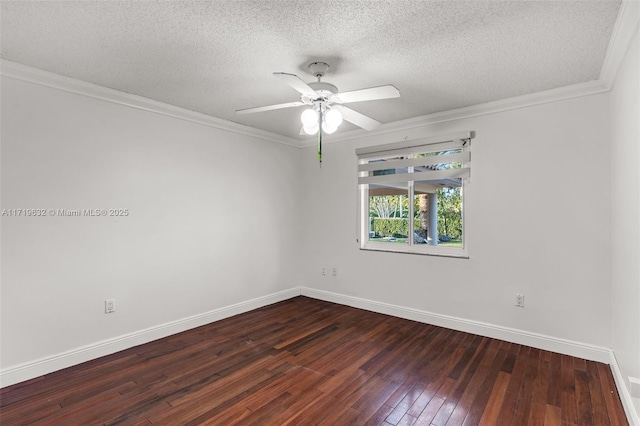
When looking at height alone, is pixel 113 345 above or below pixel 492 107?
below

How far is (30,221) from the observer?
2.54 meters

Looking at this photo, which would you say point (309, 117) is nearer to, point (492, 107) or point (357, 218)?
point (492, 107)

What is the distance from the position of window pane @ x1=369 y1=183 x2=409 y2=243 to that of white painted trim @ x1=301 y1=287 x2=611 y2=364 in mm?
876

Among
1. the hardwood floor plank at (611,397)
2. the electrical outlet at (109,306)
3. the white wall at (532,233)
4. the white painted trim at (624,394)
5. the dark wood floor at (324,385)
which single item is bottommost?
the dark wood floor at (324,385)

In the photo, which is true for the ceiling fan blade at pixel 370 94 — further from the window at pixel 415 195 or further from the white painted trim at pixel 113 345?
the white painted trim at pixel 113 345

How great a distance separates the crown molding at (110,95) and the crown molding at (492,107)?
1.54 meters

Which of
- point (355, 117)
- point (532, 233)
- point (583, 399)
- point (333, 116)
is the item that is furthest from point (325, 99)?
point (583, 399)

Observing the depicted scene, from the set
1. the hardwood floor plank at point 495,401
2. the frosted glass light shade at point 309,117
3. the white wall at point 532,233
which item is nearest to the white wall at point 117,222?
the frosted glass light shade at point 309,117

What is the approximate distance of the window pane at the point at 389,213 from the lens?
412cm

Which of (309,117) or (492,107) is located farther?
(492,107)

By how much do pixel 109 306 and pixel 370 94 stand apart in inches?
117

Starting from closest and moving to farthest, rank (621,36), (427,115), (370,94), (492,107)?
(621,36) → (370,94) → (492,107) → (427,115)

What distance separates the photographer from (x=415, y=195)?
4.02 meters

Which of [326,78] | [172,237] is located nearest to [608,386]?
[326,78]
